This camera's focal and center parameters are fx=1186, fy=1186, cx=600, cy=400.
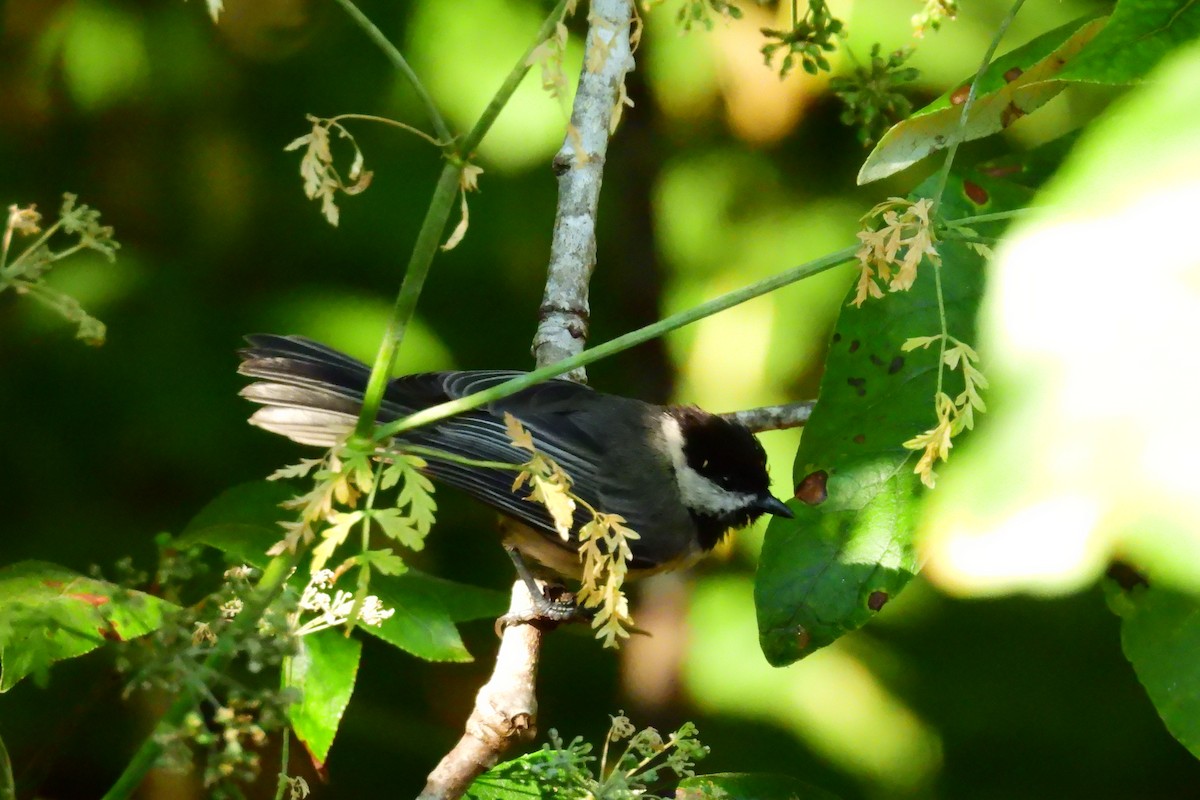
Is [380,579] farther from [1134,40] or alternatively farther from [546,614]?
[1134,40]

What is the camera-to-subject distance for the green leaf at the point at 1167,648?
1408mm

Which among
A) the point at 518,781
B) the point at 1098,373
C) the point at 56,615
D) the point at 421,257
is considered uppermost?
the point at 421,257

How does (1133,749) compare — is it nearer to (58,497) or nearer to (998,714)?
(998,714)

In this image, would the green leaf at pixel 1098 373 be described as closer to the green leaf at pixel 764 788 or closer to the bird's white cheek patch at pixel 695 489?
the green leaf at pixel 764 788

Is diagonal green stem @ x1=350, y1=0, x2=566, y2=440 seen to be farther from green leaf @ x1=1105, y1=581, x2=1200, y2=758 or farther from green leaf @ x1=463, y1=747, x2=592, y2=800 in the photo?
green leaf @ x1=1105, y1=581, x2=1200, y2=758

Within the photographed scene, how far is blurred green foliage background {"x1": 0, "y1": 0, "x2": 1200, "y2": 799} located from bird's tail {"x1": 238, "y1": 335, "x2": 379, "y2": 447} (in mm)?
468

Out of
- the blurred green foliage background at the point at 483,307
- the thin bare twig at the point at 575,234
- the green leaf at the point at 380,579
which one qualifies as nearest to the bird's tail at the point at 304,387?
the green leaf at the point at 380,579

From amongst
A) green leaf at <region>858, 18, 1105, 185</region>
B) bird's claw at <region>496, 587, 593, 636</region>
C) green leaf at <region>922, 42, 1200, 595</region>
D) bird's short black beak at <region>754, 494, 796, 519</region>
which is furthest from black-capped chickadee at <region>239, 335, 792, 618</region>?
green leaf at <region>922, 42, 1200, 595</region>

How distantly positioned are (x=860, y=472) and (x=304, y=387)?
1167 mm

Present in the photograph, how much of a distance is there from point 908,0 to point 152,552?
2.15 meters

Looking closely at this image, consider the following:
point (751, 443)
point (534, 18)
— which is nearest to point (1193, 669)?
point (751, 443)

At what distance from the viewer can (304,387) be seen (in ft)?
7.63

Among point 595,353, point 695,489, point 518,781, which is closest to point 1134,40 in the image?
point 595,353

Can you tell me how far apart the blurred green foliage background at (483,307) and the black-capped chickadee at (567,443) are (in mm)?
342
